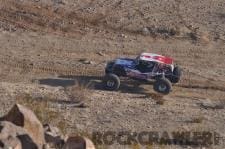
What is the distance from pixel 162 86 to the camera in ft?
85.2

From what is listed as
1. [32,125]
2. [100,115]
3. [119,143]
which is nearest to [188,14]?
[100,115]

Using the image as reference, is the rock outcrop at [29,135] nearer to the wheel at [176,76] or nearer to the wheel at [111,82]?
the wheel at [111,82]

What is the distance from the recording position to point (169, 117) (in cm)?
2239

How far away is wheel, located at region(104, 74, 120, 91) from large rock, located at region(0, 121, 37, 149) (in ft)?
36.0

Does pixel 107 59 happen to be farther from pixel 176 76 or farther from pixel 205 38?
pixel 205 38

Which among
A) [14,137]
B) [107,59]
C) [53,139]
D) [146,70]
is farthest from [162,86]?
[14,137]

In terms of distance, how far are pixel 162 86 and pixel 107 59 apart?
13.3 ft

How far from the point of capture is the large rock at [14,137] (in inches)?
567

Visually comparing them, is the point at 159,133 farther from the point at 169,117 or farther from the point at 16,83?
the point at 16,83

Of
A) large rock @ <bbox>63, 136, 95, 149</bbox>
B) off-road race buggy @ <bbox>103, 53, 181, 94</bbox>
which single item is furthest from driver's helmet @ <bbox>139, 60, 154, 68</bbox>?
large rock @ <bbox>63, 136, 95, 149</bbox>

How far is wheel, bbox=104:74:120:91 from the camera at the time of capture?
2594cm

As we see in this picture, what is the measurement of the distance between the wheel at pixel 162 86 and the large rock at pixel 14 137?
37.2ft

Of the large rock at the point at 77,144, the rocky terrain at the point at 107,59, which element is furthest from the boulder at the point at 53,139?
the rocky terrain at the point at 107,59

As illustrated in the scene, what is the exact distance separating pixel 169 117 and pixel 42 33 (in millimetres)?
10850
